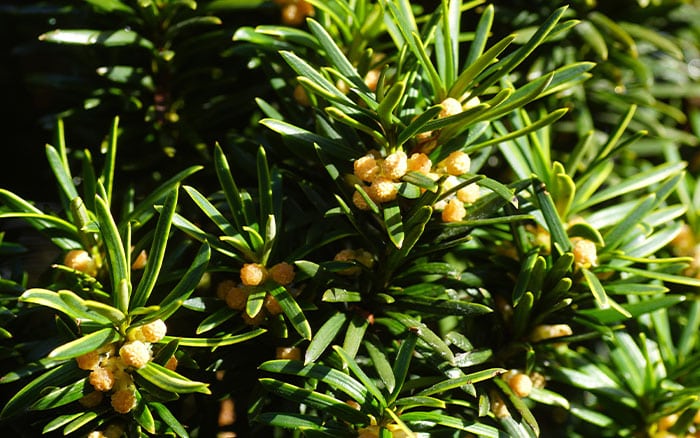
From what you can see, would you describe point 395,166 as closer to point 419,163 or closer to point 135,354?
point 419,163

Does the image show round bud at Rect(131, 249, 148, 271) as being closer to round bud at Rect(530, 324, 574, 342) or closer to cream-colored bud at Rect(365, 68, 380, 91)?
cream-colored bud at Rect(365, 68, 380, 91)

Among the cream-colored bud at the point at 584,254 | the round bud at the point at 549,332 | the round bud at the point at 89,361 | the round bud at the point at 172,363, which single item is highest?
the cream-colored bud at the point at 584,254

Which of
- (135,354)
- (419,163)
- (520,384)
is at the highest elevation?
(419,163)

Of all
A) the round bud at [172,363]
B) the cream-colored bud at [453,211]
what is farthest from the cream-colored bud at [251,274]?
the cream-colored bud at [453,211]

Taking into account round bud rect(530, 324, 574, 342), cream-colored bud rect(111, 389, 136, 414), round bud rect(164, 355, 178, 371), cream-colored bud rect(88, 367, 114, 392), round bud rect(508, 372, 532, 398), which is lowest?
round bud rect(508, 372, 532, 398)

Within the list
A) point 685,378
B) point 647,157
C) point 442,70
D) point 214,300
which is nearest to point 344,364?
point 214,300

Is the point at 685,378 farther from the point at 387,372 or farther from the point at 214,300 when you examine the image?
the point at 214,300

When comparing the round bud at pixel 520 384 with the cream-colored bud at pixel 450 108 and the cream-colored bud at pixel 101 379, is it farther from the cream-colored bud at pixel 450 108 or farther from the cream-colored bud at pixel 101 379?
the cream-colored bud at pixel 101 379

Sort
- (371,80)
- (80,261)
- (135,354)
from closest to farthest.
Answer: (135,354) → (80,261) → (371,80)

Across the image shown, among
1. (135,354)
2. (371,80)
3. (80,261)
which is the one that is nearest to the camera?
(135,354)

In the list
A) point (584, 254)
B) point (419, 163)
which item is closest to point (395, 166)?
point (419, 163)

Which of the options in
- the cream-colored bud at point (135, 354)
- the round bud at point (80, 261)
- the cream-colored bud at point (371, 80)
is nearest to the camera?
the cream-colored bud at point (135, 354)

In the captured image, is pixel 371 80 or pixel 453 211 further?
pixel 371 80

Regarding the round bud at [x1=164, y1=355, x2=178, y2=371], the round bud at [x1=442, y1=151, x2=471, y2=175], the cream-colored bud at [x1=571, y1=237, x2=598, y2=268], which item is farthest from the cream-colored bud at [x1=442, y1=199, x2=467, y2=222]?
the round bud at [x1=164, y1=355, x2=178, y2=371]
